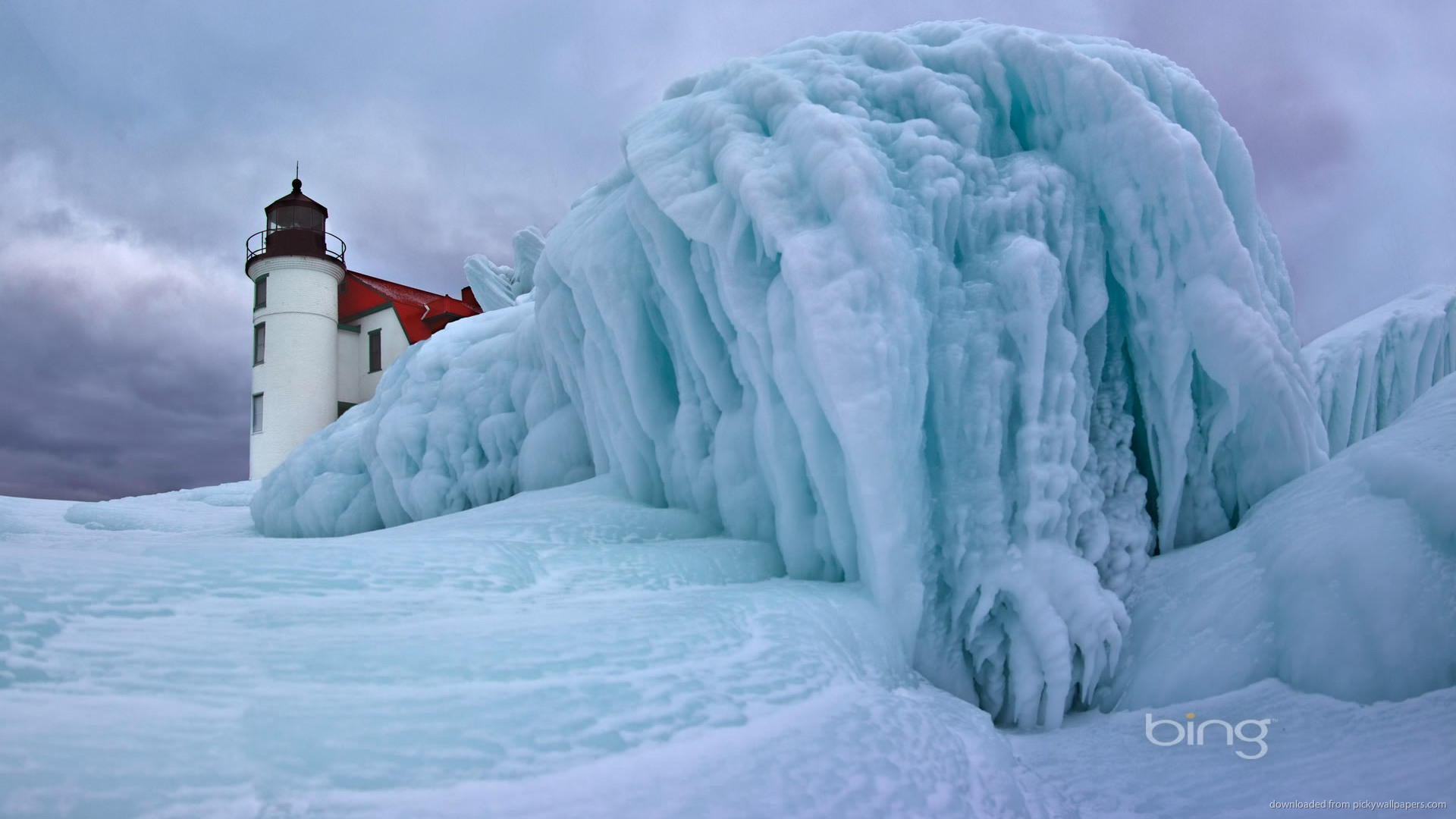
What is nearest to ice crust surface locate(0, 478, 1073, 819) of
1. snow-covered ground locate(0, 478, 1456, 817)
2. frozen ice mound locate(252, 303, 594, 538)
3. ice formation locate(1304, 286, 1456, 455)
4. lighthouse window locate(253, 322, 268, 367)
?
snow-covered ground locate(0, 478, 1456, 817)

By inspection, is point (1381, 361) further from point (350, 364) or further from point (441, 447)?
point (350, 364)

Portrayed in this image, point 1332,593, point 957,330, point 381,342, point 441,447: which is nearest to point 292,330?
point 381,342

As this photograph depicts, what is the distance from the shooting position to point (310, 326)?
56.0 feet

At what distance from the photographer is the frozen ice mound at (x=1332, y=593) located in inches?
106

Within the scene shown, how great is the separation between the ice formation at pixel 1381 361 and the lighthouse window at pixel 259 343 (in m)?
18.8

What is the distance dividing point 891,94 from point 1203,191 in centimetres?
170

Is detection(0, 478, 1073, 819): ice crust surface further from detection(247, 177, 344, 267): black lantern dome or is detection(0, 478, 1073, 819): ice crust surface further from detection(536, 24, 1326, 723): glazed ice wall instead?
detection(247, 177, 344, 267): black lantern dome

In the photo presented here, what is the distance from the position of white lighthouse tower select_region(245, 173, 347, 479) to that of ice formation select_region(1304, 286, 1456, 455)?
17261 mm

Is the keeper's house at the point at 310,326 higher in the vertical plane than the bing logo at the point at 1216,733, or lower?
higher

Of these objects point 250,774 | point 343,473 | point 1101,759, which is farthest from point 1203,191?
point 343,473

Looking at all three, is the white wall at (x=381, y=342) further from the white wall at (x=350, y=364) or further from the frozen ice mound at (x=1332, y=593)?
the frozen ice mound at (x=1332, y=593)

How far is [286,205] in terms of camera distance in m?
18.1

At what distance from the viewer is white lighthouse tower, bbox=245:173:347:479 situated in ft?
54.3

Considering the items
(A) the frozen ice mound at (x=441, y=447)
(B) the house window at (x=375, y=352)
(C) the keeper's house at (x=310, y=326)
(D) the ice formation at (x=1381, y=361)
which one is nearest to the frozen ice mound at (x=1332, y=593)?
(D) the ice formation at (x=1381, y=361)
